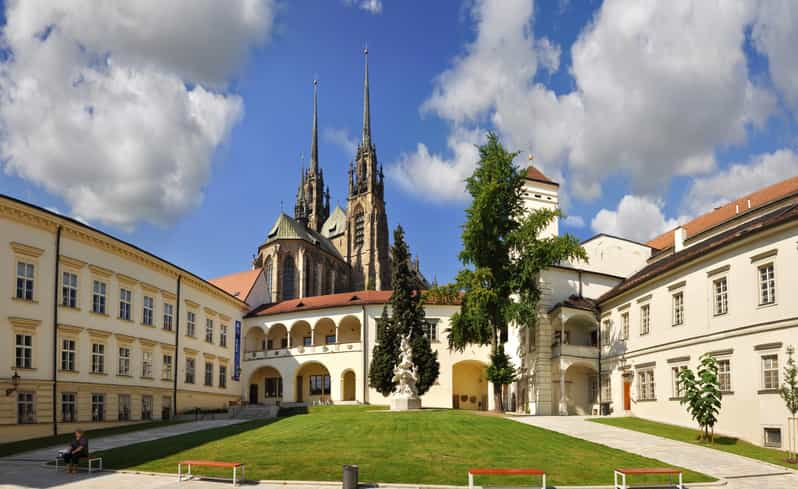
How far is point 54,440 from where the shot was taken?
28.1 metres

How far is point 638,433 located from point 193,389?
28714 mm

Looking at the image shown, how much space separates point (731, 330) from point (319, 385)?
3763cm

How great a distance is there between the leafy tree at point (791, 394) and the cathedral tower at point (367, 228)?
79975 mm

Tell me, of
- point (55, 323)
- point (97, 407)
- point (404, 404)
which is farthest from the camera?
point (404, 404)

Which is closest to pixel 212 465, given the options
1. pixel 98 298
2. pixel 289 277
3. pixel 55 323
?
pixel 55 323

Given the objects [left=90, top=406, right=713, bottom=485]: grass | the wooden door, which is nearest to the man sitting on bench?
[left=90, top=406, right=713, bottom=485]: grass

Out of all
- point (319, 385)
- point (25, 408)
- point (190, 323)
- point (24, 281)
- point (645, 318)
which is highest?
point (24, 281)

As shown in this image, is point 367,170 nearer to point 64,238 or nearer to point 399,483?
point 64,238

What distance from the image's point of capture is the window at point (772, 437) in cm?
2380

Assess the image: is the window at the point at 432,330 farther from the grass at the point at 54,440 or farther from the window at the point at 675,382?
the window at the point at 675,382

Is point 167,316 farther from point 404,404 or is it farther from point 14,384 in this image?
point 404,404

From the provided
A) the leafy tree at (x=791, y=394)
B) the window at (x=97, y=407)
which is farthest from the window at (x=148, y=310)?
the leafy tree at (x=791, y=394)

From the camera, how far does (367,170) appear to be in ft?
365

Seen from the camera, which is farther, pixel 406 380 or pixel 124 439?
pixel 406 380
